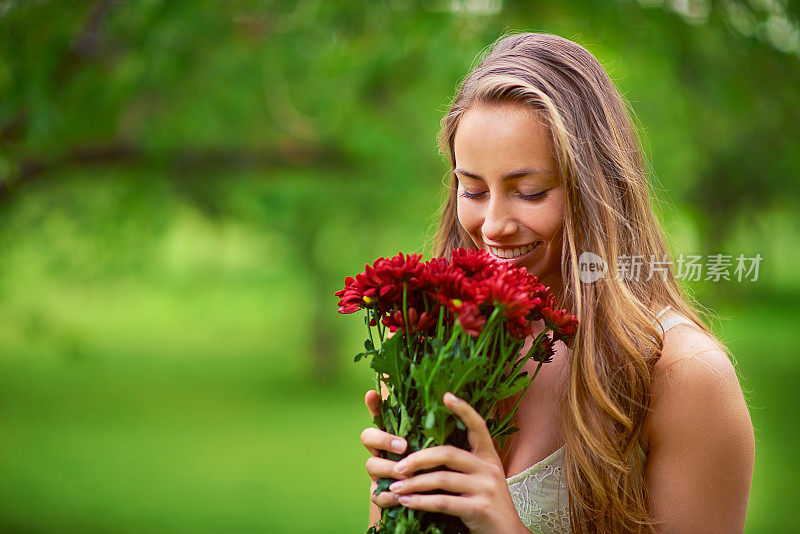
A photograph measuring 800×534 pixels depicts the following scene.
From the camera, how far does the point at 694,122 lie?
8.66m

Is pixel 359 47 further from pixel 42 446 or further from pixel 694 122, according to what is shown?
pixel 42 446

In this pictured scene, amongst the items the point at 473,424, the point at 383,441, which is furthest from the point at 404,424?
the point at 473,424

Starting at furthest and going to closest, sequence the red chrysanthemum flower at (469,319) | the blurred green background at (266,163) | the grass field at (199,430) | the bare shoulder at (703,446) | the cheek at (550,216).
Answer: the grass field at (199,430), the blurred green background at (266,163), the cheek at (550,216), the bare shoulder at (703,446), the red chrysanthemum flower at (469,319)

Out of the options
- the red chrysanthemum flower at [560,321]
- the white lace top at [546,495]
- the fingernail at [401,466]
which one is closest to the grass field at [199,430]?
the white lace top at [546,495]

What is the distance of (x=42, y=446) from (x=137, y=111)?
9.41m

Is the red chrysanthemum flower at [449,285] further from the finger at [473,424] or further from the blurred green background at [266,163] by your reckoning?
the blurred green background at [266,163]

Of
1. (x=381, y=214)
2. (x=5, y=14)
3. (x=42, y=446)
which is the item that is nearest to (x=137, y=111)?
(x=5, y=14)

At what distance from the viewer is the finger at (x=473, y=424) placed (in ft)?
5.26

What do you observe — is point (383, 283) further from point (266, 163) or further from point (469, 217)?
point (266, 163)

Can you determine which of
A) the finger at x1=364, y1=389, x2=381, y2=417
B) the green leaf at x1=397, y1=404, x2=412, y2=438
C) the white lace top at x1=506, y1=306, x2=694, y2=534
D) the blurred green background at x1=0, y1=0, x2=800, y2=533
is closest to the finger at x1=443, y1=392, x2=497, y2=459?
the green leaf at x1=397, y1=404, x2=412, y2=438

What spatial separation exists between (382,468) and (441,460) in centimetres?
15

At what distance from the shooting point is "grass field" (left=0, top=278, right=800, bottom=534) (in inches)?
394

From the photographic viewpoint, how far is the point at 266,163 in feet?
22.2

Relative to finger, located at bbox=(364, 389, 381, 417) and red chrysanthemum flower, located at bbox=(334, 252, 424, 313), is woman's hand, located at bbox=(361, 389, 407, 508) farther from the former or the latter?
red chrysanthemum flower, located at bbox=(334, 252, 424, 313)
